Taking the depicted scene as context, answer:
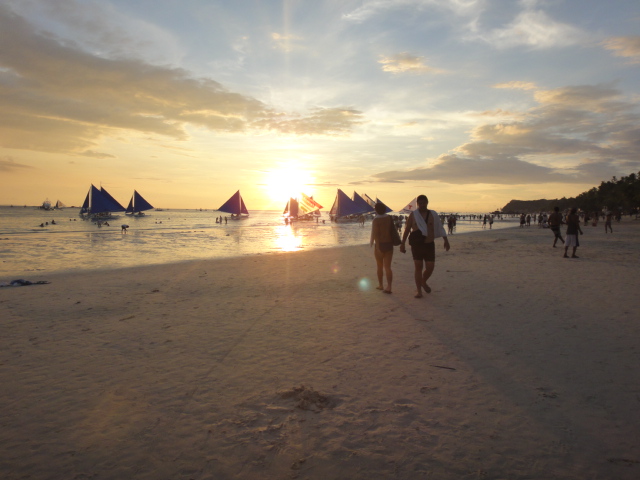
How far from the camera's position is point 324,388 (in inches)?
142

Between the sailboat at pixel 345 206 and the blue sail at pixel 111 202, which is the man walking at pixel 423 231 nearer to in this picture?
the sailboat at pixel 345 206

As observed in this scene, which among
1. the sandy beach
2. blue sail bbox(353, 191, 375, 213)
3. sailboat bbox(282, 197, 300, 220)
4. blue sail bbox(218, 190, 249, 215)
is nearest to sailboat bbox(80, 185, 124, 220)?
blue sail bbox(218, 190, 249, 215)

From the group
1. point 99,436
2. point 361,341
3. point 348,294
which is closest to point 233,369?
point 99,436

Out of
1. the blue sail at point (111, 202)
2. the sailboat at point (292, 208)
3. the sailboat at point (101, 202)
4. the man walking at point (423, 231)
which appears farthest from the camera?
the sailboat at point (292, 208)

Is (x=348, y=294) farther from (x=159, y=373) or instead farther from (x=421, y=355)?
(x=159, y=373)

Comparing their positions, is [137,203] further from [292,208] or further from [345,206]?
[345,206]

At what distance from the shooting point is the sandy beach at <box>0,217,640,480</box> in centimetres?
255

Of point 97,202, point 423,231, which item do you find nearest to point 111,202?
point 97,202

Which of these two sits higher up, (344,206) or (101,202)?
(101,202)

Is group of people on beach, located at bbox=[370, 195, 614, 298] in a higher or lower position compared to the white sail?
lower

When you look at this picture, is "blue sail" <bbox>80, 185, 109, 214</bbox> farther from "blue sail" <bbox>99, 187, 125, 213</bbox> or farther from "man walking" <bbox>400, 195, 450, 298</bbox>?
"man walking" <bbox>400, 195, 450, 298</bbox>

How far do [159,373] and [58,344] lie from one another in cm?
212

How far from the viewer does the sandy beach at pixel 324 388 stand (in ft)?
8.38

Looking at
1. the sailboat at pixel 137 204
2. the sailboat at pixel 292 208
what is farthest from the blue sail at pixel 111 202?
the sailboat at pixel 292 208
